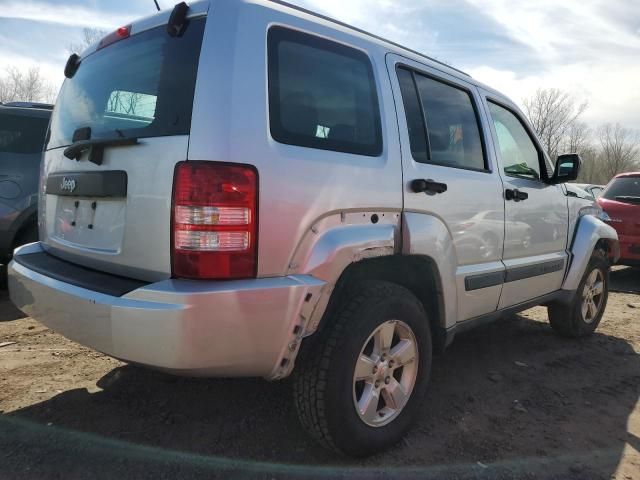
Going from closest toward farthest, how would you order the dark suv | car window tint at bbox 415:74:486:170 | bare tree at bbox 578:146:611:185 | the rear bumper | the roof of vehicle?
the rear bumper < car window tint at bbox 415:74:486:170 < the dark suv < the roof of vehicle < bare tree at bbox 578:146:611:185

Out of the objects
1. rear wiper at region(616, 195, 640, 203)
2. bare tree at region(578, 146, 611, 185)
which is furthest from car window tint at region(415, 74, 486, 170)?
bare tree at region(578, 146, 611, 185)

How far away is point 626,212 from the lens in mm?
7363

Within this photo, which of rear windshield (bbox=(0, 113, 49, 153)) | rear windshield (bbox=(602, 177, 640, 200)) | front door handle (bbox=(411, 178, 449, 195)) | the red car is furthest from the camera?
rear windshield (bbox=(602, 177, 640, 200))

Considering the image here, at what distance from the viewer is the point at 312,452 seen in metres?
2.47

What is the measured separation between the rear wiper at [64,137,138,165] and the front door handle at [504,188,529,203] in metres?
2.38

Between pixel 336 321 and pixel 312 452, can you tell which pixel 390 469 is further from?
pixel 336 321

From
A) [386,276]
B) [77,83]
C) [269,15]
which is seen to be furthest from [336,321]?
[77,83]

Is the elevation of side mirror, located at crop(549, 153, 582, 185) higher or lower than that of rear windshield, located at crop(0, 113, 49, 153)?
lower

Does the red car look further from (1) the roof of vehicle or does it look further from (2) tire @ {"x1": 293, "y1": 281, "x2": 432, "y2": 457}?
(1) the roof of vehicle

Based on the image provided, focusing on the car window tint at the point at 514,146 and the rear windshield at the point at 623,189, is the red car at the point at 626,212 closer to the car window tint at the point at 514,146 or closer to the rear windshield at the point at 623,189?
the rear windshield at the point at 623,189

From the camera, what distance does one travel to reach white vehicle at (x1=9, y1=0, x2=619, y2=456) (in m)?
1.90

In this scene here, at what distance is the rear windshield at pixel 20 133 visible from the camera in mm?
4879

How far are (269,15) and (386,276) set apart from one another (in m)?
1.40

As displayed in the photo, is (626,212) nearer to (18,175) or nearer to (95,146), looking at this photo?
(95,146)
